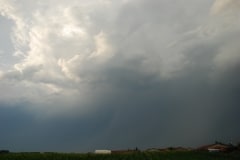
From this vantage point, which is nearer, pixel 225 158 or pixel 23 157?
pixel 23 157

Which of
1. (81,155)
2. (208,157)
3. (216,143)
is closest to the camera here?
(81,155)

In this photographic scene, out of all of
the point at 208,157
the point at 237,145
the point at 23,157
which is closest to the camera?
the point at 23,157

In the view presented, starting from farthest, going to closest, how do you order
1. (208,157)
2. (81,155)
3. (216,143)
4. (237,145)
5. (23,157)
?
(216,143) < (237,145) < (208,157) < (81,155) < (23,157)

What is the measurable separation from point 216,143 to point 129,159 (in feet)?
210

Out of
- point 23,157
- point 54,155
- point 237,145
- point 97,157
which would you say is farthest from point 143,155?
point 237,145

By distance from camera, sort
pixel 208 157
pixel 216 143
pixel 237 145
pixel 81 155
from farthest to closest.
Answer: pixel 216 143, pixel 237 145, pixel 208 157, pixel 81 155

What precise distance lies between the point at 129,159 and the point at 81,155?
11.7 metres

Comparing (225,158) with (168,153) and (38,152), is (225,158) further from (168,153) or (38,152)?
(38,152)

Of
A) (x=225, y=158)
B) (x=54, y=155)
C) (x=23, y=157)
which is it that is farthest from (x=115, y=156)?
(x=225, y=158)

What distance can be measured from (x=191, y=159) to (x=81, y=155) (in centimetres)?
2759

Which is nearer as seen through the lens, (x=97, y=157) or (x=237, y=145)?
(x=97, y=157)

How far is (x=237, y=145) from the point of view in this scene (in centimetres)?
12862

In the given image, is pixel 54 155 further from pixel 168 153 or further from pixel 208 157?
pixel 208 157

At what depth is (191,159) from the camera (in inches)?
3679
